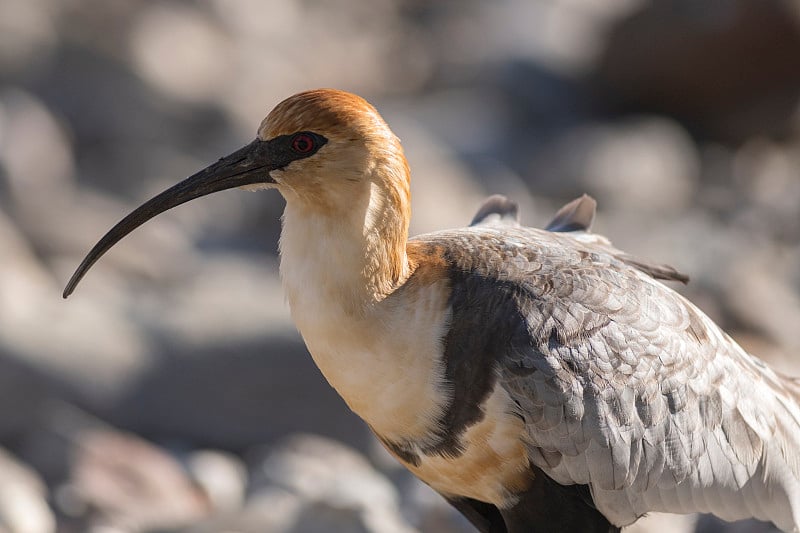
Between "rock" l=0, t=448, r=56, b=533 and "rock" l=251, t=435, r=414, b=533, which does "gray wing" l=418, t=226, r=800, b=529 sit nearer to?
"rock" l=251, t=435, r=414, b=533

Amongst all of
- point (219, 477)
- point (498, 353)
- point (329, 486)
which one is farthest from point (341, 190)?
point (219, 477)

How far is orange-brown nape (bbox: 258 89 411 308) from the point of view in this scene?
5883 millimetres

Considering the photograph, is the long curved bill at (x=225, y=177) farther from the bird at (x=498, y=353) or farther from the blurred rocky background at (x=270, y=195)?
the blurred rocky background at (x=270, y=195)

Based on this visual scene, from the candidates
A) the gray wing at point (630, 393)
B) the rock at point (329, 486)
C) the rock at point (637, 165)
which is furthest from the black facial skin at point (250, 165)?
the rock at point (637, 165)

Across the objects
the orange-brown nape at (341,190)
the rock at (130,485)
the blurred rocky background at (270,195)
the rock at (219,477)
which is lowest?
the rock at (219,477)

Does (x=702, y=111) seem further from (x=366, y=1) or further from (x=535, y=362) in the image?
(x=535, y=362)

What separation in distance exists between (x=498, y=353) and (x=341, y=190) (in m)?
1.08

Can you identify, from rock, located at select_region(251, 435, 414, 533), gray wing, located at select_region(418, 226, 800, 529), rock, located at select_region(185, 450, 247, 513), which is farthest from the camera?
rock, located at select_region(185, 450, 247, 513)

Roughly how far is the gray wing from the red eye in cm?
96

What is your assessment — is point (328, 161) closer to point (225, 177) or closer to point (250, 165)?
point (250, 165)

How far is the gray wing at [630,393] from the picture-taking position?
6074mm

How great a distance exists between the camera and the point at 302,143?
233 inches

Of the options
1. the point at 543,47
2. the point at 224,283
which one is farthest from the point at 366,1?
the point at 224,283

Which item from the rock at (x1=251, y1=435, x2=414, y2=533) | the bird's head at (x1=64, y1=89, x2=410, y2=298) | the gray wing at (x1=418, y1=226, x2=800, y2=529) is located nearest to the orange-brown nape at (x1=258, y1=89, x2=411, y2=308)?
the bird's head at (x1=64, y1=89, x2=410, y2=298)
